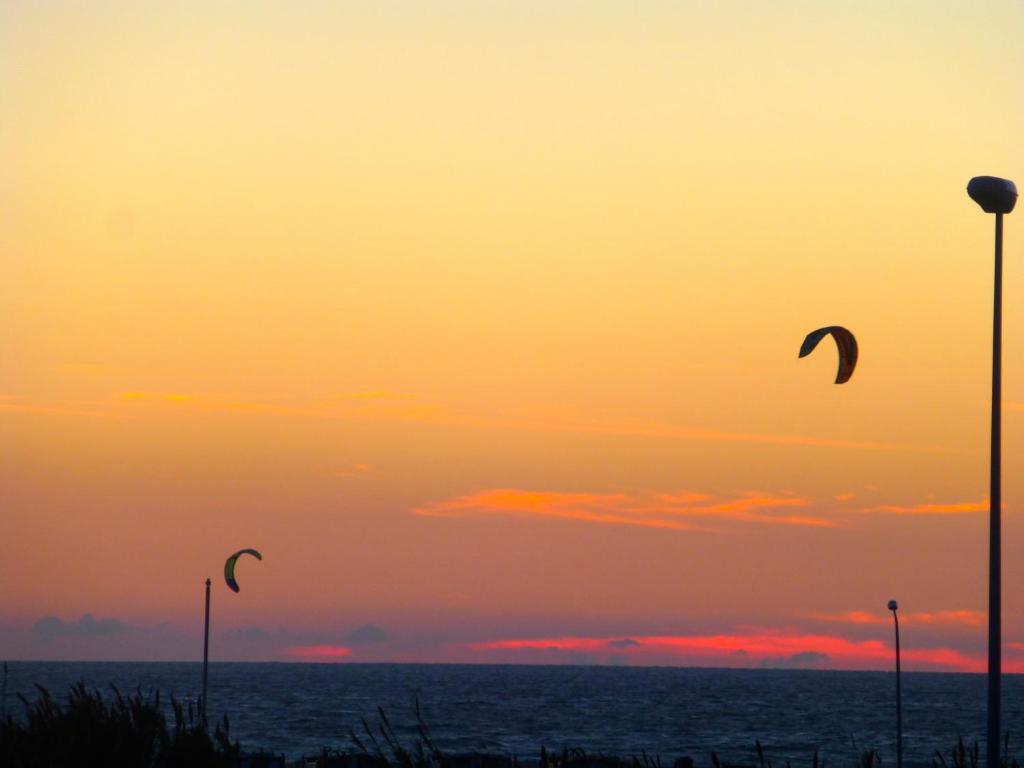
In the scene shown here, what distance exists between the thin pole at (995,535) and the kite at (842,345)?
2917 millimetres

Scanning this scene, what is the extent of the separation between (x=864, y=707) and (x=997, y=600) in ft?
591

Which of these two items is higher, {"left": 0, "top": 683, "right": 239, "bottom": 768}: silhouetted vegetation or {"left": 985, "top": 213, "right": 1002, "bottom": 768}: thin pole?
{"left": 985, "top": 213, "right": 1002, "bottom": 768}: thin pole

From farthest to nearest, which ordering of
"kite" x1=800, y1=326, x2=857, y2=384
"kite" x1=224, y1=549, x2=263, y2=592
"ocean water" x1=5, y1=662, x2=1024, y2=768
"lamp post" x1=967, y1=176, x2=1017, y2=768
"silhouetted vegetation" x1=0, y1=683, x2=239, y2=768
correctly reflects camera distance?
1. "ocean water" x1=5, y1=662, x2=1024, y2=768
2. "kite" x1=224, y1=549, x2=263, y2=592
3. "kite" x1=800, y1=326, x2=857, y2=384
4. "lamp post" x1=967, y1=176, x2=1017, y2=768
5. "silhouetted vegetation" x1=0, y1=683, x2=239, y2=768

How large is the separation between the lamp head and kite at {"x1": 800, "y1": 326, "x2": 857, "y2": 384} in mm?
3304

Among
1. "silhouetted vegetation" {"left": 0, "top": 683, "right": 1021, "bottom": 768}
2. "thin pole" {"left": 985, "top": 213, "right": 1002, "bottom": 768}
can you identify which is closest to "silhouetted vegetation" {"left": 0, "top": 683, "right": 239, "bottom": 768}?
"silhouetted vegetation" {"left": 0, "top": 683, "right": 1021, "bottom": 768}

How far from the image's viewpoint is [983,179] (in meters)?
23.0

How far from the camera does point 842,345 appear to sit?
85.8 feet

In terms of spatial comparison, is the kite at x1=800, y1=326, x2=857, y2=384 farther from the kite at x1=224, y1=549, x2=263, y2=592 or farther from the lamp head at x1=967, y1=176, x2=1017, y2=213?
the kite at x1=224, y1=549, x2=263, y2=592

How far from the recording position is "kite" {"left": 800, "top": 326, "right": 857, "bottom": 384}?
82.6 feet

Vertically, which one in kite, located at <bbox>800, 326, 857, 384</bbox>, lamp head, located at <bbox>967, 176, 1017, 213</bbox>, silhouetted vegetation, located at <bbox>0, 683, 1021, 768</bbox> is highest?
lamp head, located at <bbox>967, 176, 1017, 213</bbox>

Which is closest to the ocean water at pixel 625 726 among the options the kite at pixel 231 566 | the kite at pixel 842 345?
the kite at pixel 231 566

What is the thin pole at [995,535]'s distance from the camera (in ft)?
70.0

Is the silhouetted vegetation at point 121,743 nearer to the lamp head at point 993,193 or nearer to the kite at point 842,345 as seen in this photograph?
the kite at point 842,345

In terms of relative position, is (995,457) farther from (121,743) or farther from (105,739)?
(105,739)
